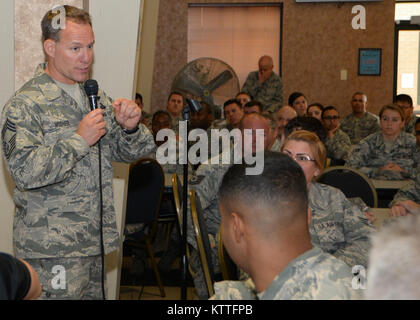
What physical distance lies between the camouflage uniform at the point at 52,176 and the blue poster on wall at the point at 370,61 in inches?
323

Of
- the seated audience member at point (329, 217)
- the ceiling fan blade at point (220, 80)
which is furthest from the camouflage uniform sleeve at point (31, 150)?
the ceiling fan blade at point (220, 80)

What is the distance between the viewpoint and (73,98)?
2279mm

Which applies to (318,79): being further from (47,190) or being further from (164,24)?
(47,190)

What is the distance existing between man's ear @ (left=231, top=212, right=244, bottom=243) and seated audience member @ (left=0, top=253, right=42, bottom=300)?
19.9 inches

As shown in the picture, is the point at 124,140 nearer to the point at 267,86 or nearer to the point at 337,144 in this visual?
the point at 337,144

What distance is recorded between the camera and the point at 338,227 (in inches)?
101

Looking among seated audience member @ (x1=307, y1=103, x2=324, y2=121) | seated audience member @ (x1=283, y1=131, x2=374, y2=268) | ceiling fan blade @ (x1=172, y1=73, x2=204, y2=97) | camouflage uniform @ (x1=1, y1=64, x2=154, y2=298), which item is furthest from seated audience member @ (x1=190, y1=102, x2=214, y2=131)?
camouflage uniform @ (x1=1, y1=64, x2=154, y2=298)

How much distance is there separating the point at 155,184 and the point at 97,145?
6.48 ft

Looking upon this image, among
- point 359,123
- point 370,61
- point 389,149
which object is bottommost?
point 389,149

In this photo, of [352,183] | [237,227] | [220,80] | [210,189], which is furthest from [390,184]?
[220,80]

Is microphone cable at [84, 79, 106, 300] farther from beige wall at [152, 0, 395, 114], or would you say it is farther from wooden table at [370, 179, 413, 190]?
beige wall at [152, 0, 395, 114]

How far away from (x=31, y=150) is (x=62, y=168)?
13cm

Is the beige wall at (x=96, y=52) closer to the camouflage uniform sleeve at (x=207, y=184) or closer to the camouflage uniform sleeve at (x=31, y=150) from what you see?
the camouflage uniform sleeve at (x=207, y=184)

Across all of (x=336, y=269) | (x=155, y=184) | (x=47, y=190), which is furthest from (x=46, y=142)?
(x=155, y=184)
